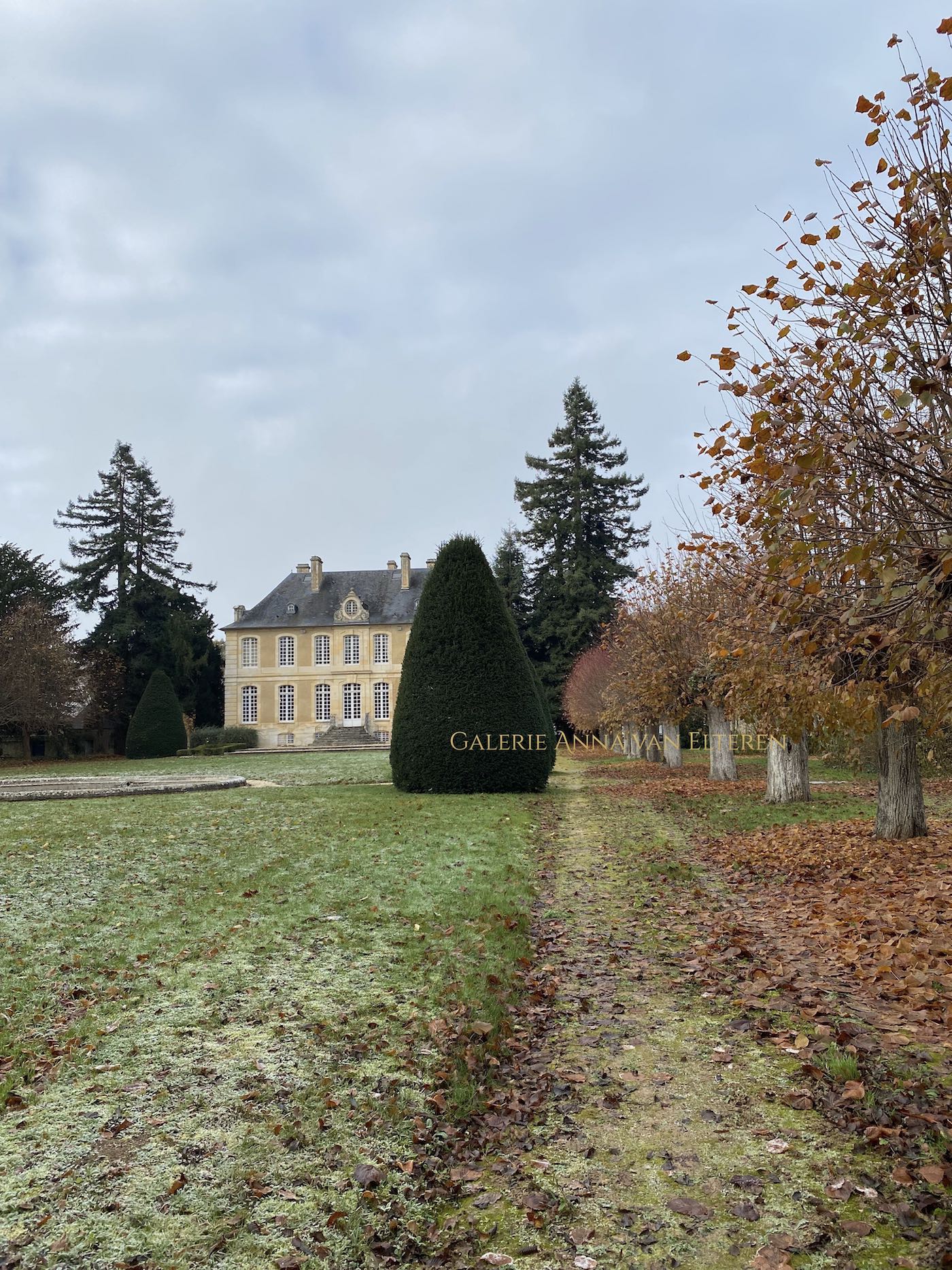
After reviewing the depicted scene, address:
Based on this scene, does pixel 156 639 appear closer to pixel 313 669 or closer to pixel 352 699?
pixel 313 669

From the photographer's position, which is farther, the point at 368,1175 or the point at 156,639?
the point at 156,639

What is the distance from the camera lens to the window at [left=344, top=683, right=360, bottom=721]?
47062 mm

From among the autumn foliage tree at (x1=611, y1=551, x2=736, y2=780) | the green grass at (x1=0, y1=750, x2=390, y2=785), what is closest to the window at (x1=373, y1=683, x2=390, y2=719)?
the green grass at (x1=0, y1=750, x2=390, y2=785)

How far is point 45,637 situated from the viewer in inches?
1281

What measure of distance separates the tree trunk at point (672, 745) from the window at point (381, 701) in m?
23.3

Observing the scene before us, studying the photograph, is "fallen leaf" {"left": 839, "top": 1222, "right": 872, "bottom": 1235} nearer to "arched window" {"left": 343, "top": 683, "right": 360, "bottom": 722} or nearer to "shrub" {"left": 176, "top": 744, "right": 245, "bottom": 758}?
"shrub" {"left": 176, "top": 744, "right": 245, "bottom": 758}

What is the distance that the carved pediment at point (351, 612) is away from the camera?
47.0m

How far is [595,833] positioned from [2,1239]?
883 cm

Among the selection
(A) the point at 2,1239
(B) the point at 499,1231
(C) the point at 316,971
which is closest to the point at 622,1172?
(B) the point at 499,1231

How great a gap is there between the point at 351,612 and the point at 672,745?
25740 mm

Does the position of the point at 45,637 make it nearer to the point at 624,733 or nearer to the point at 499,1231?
the point at 624,733

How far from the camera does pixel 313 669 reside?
46.9 meters

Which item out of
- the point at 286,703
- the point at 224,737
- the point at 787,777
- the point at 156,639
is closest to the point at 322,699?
the point at 286,703

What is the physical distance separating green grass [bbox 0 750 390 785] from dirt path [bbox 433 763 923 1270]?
1470 centimetres
